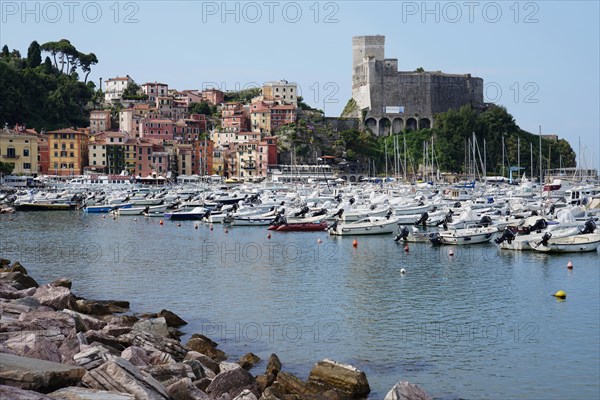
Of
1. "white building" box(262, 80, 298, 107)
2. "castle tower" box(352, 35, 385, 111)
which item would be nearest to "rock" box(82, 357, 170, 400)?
"castle tower" box(352, 35, 385, 111)

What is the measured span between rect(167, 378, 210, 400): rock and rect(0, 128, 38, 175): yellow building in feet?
236

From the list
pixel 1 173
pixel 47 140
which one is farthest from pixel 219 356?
pixel 47 140

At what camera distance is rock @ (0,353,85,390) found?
8.16 m

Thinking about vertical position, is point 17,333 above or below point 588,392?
above

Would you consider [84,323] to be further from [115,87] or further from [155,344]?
[115,87]

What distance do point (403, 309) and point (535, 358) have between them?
4877mm

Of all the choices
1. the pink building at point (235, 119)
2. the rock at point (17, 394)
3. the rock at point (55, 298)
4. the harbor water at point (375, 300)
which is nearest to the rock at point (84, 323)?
the rock at point (55, 298)

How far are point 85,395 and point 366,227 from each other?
30.1 m

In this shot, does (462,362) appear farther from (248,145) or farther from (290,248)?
(248,145)

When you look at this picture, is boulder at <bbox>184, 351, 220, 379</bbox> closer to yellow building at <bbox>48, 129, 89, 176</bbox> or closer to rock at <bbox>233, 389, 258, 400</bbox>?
rock at <bbox>233, 389, 258, 400</bbox>

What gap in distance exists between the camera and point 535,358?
15.2 metres

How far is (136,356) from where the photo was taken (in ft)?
37.9

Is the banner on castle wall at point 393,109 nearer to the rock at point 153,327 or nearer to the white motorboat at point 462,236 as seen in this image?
the white motorboat at point 462,236

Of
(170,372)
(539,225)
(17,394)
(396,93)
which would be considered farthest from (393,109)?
(17,394)
